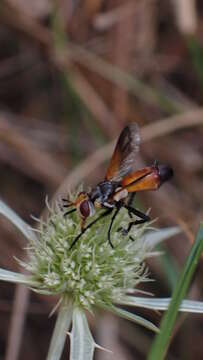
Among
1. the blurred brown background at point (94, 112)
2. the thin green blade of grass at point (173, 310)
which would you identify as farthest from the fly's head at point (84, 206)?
the blurred brown background at point (94, 112)

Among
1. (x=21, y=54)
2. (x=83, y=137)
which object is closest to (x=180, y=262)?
(x=83, y=137)

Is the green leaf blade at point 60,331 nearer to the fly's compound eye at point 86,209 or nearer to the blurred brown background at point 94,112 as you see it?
Result: the fly's compound eye at point 86,209

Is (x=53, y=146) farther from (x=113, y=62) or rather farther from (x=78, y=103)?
(x=113, y=62)

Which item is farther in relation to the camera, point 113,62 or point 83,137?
point 83,137

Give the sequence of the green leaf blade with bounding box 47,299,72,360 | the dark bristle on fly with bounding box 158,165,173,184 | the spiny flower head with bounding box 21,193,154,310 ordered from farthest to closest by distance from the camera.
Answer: the spiny flower head with bounding box 21,193,154,310 → the dark bristle on fly with bounding box 158,165,173,184 → the green leaf blade with bounding box 47,299,72,360

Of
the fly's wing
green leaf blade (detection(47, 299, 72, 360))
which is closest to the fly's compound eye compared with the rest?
the fly's wing

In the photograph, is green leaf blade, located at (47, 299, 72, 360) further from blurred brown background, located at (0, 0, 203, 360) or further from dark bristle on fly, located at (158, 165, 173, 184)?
blurred brown background, located at (0, 0, 203, 360)

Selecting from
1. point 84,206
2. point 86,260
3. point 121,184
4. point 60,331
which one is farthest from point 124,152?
point 60,331
